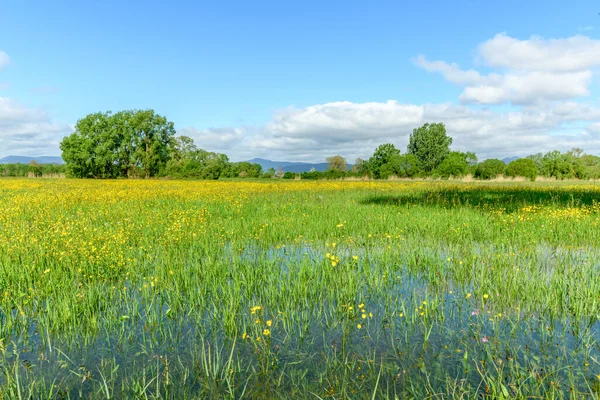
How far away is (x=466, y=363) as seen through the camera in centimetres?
329

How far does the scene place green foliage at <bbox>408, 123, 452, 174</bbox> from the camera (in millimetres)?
80812

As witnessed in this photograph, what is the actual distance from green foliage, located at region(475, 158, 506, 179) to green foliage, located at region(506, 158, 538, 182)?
1368 mm

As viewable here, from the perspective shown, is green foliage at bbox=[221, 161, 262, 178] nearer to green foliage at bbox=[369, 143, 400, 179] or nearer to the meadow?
green foliage at bbox=[369, 143, 400, 179]

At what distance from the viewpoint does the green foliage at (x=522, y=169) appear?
2128 inches

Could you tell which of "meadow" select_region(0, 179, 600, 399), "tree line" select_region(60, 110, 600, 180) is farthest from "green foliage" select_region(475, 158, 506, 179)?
"meadow" select_region(0, 179, 600, 399)

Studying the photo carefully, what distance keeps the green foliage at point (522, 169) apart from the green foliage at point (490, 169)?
137 centimetres

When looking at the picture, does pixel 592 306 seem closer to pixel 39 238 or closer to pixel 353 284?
pixel 353 284

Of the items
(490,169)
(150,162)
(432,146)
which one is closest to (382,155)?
(432,146)

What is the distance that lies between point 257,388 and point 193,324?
1606 mm

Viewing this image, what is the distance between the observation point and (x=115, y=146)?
68375 millimetres

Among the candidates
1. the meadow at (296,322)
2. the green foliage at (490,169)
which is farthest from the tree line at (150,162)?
the meadow at (296,322)

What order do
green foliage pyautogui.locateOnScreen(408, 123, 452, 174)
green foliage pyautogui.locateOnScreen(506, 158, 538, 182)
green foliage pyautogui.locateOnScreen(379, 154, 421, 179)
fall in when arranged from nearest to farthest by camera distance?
1. green foliage pyautogui.locateOnScreen(506, 158, 538, 182)
2. green foliage pyautogui.locateOnScreen(379, 154, 421, 179)
3. green foliage pyautogui.locateOnScreen(408, 123, 452, 174)

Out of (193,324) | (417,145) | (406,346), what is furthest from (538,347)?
(417,145)

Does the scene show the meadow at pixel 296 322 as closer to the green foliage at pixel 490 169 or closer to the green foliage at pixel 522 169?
the green foliage at pixel 522 169
